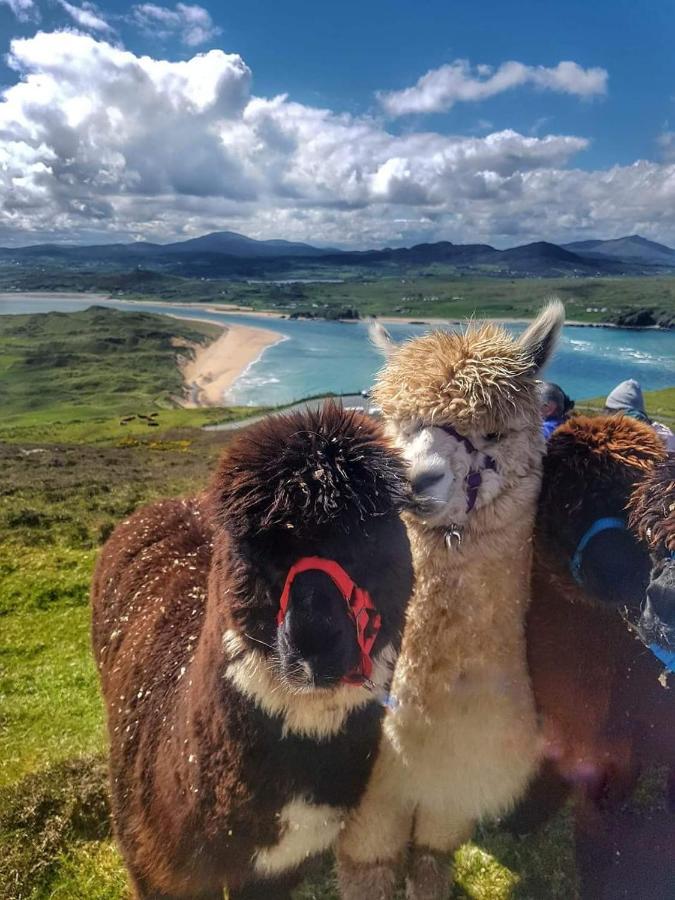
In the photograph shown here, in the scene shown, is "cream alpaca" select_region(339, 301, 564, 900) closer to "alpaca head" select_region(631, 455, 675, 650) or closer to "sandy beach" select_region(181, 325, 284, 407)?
"alpaca head" select_region(631, 455, 675, 650)

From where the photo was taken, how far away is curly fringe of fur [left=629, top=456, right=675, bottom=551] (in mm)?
1817

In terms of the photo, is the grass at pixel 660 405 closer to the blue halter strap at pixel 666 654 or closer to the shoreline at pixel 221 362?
the blue halter strap at pixel 666 654

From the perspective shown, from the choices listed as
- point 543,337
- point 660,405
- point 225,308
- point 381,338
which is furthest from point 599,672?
point 225,308

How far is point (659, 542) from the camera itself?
1.84m

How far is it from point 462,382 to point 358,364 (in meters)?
69.1

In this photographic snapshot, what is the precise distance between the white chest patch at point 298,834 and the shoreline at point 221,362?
56.7 metres

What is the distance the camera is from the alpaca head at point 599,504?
2.00m

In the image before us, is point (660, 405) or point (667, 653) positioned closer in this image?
point (667, 653)

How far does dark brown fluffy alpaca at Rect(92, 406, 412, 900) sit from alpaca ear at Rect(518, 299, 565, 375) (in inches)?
31.5

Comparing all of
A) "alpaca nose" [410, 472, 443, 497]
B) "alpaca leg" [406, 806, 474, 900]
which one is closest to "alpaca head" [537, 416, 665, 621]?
"alpaca nose" [410, 472, 443, 497]

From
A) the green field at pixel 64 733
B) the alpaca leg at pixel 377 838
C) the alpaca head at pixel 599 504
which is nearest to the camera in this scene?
the alpaca head at pixel 599 504

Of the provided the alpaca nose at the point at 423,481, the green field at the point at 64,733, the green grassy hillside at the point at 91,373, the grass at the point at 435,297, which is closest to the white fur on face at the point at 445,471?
the alpaca nose at the point at 423,481

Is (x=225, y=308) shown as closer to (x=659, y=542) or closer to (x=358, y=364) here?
(x=358, y=364)

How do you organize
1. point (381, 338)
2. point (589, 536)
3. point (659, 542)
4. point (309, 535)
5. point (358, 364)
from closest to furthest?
point (309, 535) → point (659, 542) → point (589, 536) → point (381, 338) → point (358, 364)
